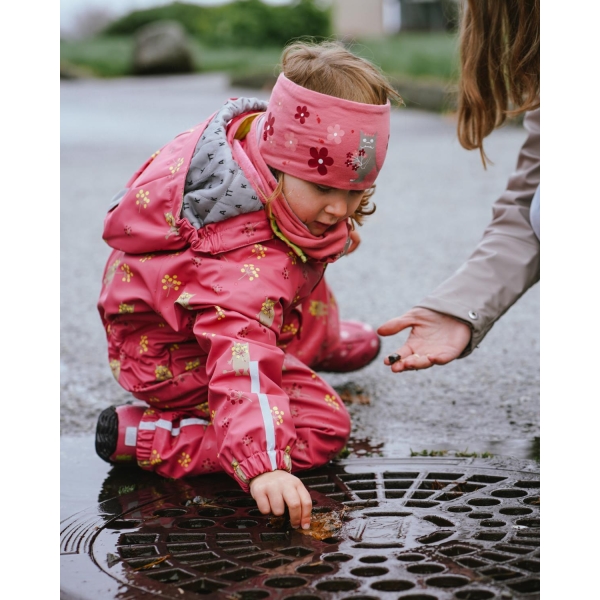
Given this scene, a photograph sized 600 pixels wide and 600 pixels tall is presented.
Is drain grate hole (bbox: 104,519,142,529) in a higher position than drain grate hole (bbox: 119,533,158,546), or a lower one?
lower

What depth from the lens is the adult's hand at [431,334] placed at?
7.25 feet

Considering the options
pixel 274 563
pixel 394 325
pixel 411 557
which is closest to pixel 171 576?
pixel 274 563

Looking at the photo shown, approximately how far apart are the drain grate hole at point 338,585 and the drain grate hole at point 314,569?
4cm

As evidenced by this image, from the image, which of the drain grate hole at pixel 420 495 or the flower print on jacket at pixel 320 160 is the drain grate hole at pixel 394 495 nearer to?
the drain grate hole at pixel 420 495

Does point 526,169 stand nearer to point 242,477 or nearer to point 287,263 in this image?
point 287,263

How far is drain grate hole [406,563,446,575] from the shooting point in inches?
63.2

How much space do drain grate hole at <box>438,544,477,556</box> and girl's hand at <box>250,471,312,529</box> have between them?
26cm


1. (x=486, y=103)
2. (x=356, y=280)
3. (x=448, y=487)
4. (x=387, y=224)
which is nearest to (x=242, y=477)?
(x=448, y=487)

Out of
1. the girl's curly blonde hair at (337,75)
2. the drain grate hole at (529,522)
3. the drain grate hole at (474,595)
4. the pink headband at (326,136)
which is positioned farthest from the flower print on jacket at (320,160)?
the drain grate hole at (474,595)

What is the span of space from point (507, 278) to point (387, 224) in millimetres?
2853

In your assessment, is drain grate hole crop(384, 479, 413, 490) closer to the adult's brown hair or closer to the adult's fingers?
the adult's fingers

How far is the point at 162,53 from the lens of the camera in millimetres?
19875

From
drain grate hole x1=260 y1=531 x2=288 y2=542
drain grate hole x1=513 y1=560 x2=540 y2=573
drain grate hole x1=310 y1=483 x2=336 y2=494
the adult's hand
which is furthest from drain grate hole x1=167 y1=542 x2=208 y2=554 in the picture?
the adult's hand

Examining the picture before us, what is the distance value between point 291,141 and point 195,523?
81 centimetres
